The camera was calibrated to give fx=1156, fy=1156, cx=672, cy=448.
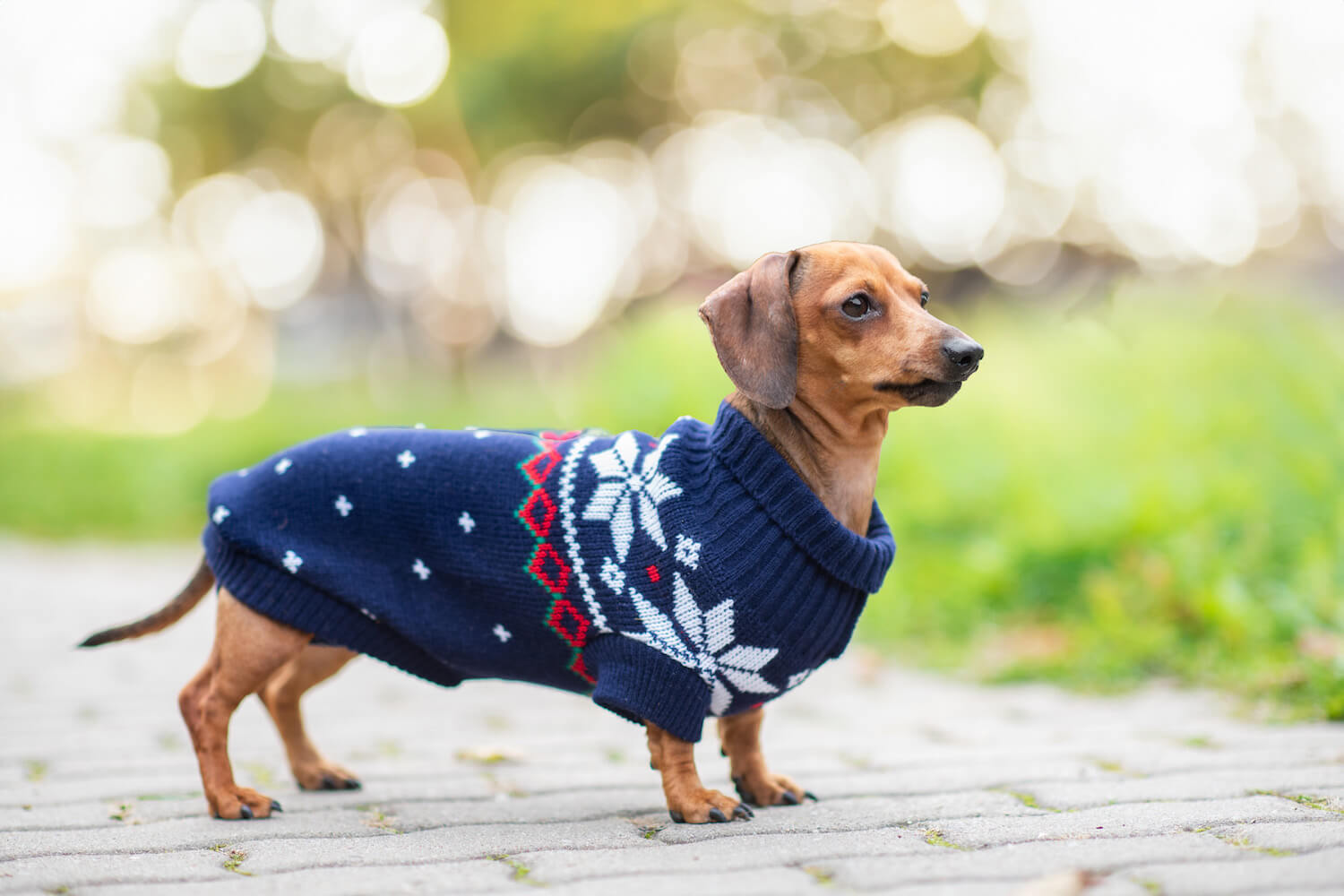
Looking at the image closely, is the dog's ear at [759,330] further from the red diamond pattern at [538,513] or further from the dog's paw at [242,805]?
the dog's paw at [242,805]

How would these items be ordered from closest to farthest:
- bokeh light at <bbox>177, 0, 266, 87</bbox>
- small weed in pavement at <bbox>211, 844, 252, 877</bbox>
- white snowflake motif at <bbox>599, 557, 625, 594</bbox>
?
small weed in pavement at <bbox>211, 844, 252, 877</bbox> < white snowflake motif at <bbox>599, 557, 625, 594</bbox> < bokeh light at <bbox>177, 0, 266, 87</bbox>

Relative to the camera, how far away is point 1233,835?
220 centimetres

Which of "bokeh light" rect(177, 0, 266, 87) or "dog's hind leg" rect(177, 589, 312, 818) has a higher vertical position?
"bokeh light" rect(177, 0, 266, 87)

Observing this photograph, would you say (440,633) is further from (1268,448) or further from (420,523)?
(1268,448)

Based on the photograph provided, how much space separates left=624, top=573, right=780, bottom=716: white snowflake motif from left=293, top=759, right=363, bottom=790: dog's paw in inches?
38.9

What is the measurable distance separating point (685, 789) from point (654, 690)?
10.1 inches

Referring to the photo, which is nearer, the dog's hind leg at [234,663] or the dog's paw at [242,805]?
the dog's paw at [242,805]

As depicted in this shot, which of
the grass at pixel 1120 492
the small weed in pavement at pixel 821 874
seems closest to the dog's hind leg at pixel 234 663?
the small weed in pavement at pixel 821 874

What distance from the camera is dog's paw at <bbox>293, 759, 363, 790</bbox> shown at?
2.98 metres

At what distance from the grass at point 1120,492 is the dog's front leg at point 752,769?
1.79 metres

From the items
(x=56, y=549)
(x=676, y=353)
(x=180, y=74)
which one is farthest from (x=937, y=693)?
(x=180, y=74)

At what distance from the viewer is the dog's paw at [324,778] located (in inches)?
117

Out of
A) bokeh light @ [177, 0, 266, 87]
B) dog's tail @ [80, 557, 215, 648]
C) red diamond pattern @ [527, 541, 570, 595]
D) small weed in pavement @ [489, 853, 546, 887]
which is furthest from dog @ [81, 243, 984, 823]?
bokeh light @ [177, 0, 266, 87]

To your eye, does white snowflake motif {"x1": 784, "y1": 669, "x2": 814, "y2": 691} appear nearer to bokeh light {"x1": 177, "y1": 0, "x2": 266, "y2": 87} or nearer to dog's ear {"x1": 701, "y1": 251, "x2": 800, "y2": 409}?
dog's ear {"x1": 701, "y1": 251, "x2": 800, "y2": 409}
